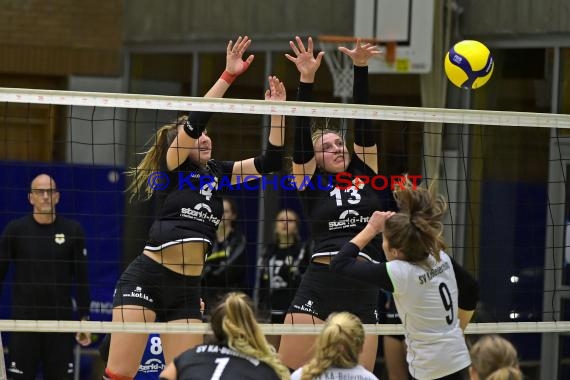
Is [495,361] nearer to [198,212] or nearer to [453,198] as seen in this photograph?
[198,212]

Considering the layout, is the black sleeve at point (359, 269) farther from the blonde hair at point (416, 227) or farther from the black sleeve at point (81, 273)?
the black sleeve at point (81, 273)

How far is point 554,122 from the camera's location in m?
6.76

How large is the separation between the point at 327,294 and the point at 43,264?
11.2ft

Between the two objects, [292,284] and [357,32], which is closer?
[292,284]

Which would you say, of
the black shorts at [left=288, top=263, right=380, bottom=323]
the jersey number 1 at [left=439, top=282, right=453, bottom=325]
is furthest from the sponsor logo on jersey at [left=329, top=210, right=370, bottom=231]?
the jersey number 1 at [left=439, top=282, right=453, bottom=325]

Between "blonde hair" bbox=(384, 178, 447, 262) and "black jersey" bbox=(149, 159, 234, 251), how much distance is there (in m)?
1.58

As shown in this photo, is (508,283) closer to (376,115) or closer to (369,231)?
(376,115)

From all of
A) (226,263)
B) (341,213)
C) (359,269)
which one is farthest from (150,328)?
(226,263)

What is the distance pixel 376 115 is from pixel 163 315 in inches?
70.6

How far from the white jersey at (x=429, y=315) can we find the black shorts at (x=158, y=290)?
5.44 feet

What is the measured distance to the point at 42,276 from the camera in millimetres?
9109

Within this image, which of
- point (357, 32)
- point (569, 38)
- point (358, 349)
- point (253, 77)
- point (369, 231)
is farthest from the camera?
point (253, 77)

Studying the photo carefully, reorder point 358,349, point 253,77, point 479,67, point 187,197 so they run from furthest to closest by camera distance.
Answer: point 253,77 < point 479,67 < point 187,197 < point 358,349

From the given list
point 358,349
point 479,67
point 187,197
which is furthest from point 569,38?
point 358,349
